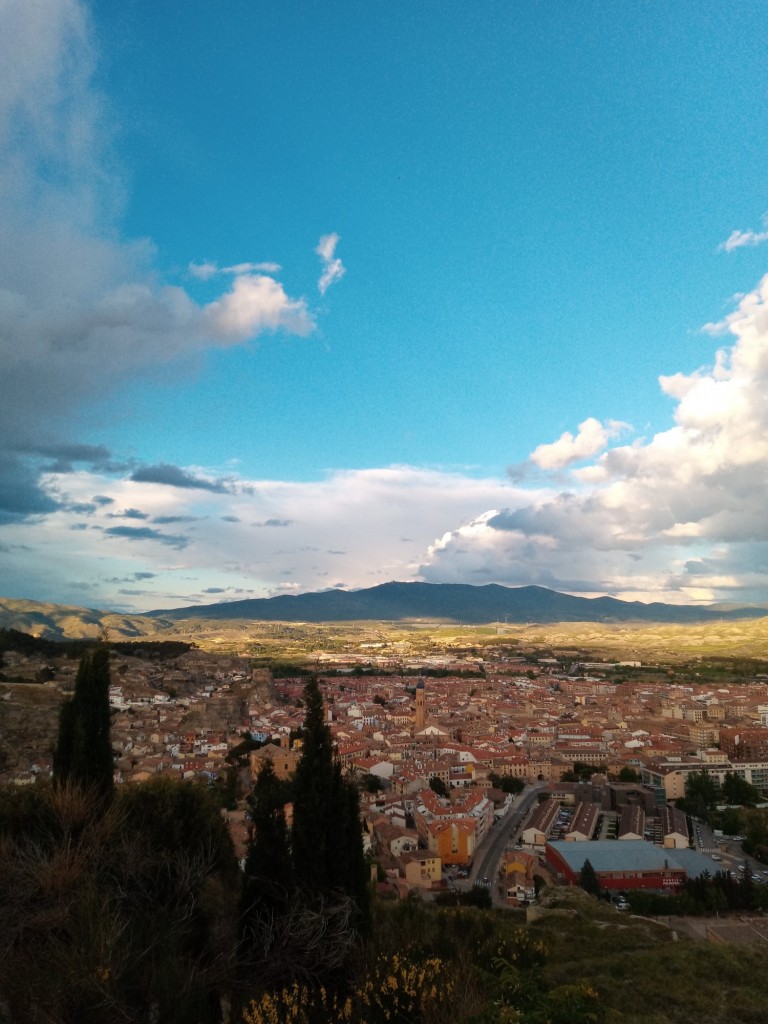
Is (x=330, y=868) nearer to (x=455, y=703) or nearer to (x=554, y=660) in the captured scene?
(x=455, y=703)

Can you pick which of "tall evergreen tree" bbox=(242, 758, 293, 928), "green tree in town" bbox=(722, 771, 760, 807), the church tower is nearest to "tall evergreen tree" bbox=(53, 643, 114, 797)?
"tall evergreen tree" bbox=(242, 758, 293, 928)

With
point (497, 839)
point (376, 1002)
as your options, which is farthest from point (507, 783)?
point (376, 1002)

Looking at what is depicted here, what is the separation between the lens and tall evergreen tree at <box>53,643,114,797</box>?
34.6ft

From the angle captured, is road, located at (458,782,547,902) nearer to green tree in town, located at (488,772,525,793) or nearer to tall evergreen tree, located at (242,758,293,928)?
green tree in town, located at (488,772,525,793)

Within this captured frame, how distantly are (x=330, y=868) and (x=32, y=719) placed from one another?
2841 cm

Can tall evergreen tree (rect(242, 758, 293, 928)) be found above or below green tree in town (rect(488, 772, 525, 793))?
above

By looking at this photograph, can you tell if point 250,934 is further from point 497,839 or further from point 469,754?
point 469,754

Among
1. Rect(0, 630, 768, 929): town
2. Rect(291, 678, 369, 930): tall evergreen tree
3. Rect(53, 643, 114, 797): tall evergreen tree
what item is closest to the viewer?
Rect(291, 678, 369, 930): tall evergreen tree

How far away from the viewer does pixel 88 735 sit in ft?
35.3

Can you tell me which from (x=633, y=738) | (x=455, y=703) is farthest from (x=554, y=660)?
(x=633, y=738)

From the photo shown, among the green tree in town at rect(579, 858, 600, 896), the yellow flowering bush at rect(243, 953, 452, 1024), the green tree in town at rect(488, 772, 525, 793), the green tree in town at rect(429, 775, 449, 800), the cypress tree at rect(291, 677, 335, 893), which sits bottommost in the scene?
the green tree in town at rect(488, 772, 525, 793)

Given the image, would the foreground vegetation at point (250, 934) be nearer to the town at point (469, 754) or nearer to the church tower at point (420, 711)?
the town at point (469, 754)

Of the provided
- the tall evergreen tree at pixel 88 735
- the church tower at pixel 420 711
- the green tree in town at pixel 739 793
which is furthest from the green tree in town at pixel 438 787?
the tall evergreen tree at pixel 88 735

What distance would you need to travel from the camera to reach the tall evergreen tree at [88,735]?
10555 mm
